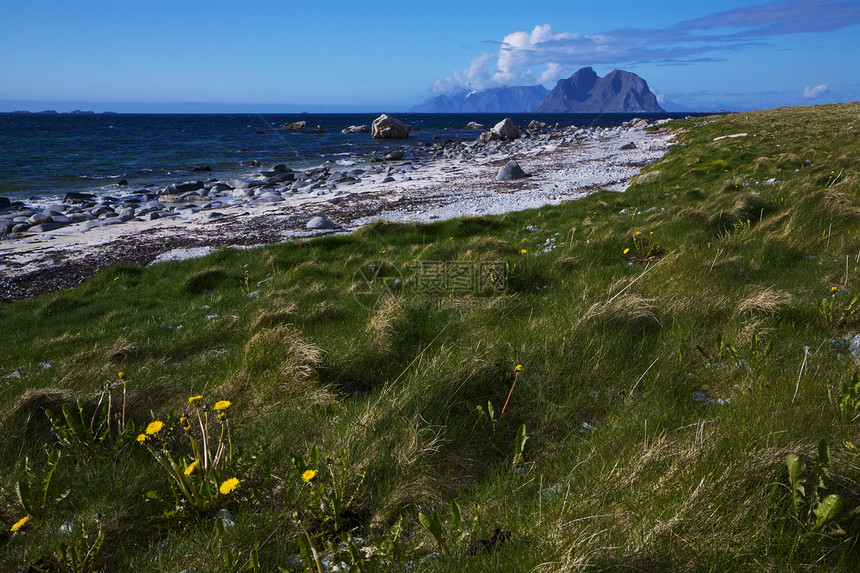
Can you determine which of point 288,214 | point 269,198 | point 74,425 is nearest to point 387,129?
point 269,198

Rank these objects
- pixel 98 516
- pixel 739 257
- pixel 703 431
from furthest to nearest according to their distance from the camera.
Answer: pixel 739 257 → pixel 703 431 → pixel 98 516

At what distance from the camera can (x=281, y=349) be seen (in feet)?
13.9

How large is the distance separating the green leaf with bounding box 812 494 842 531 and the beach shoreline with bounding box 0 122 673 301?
12.8 m

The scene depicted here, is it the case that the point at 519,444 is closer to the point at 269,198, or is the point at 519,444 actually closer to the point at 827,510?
the point at 827,510

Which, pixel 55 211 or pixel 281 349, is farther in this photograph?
pixel 55 211

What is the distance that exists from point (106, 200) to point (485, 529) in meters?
26.3

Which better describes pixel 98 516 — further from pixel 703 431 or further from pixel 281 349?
pixel 703 431

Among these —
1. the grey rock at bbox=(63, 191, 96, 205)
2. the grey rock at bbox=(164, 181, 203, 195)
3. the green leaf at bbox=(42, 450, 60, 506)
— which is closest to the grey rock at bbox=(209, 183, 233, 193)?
the grey rock at bbox=(164, 181, 203, 195)

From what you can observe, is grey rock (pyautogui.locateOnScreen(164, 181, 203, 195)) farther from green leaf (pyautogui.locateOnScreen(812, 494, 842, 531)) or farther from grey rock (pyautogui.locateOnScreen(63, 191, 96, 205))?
green leaf (pyautogui.locateOnScreen(812, 494, 842, 531))

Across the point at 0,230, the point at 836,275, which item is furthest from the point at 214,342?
the point at 0,230

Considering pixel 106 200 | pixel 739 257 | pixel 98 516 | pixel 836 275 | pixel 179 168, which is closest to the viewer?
pixel 98 516

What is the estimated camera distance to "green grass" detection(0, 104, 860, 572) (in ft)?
6.77

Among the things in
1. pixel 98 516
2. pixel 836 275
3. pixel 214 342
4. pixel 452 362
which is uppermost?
pixel 836 275

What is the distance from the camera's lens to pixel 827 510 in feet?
6.19
